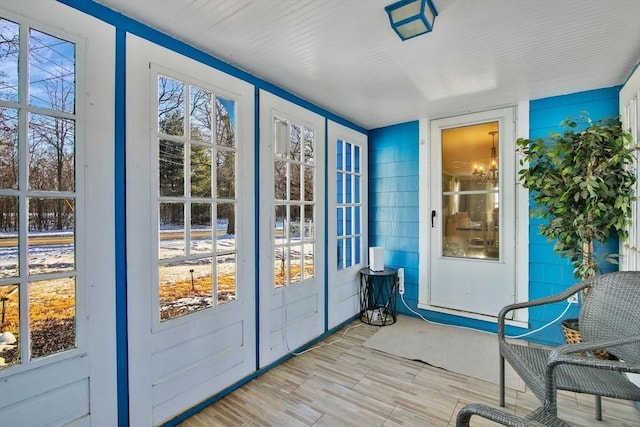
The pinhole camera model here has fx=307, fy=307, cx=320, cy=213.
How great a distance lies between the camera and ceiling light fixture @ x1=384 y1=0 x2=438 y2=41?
153 cm

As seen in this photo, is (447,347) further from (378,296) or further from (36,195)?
(36,195)

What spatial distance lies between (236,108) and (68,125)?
1.03 m

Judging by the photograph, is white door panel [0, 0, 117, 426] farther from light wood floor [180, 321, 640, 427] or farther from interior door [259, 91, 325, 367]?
interior door [259, 91, 325, 367]

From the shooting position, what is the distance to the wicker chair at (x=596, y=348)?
51.5 inches

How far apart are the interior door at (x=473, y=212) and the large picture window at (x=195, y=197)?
7.75 feet

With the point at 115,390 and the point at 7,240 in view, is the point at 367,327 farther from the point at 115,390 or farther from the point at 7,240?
the point at 7,240

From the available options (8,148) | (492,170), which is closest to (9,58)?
(8,148)

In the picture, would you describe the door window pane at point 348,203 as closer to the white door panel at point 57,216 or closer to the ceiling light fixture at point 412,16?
the ceiling light fixture at point 412,16

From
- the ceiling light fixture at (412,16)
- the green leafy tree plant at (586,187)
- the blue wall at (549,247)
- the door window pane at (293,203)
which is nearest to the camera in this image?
the ceiling light fixture at (412,16)

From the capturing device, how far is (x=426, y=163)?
11.7 feet

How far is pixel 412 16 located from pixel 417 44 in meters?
0.41

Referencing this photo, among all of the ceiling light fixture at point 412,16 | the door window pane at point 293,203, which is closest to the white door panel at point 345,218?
the door window pane at point 293,203

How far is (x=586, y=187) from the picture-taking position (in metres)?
2.26

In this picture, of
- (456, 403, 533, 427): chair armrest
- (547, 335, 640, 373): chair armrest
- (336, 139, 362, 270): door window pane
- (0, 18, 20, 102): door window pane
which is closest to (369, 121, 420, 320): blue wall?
(336, 139, 362, 270): door window pane
